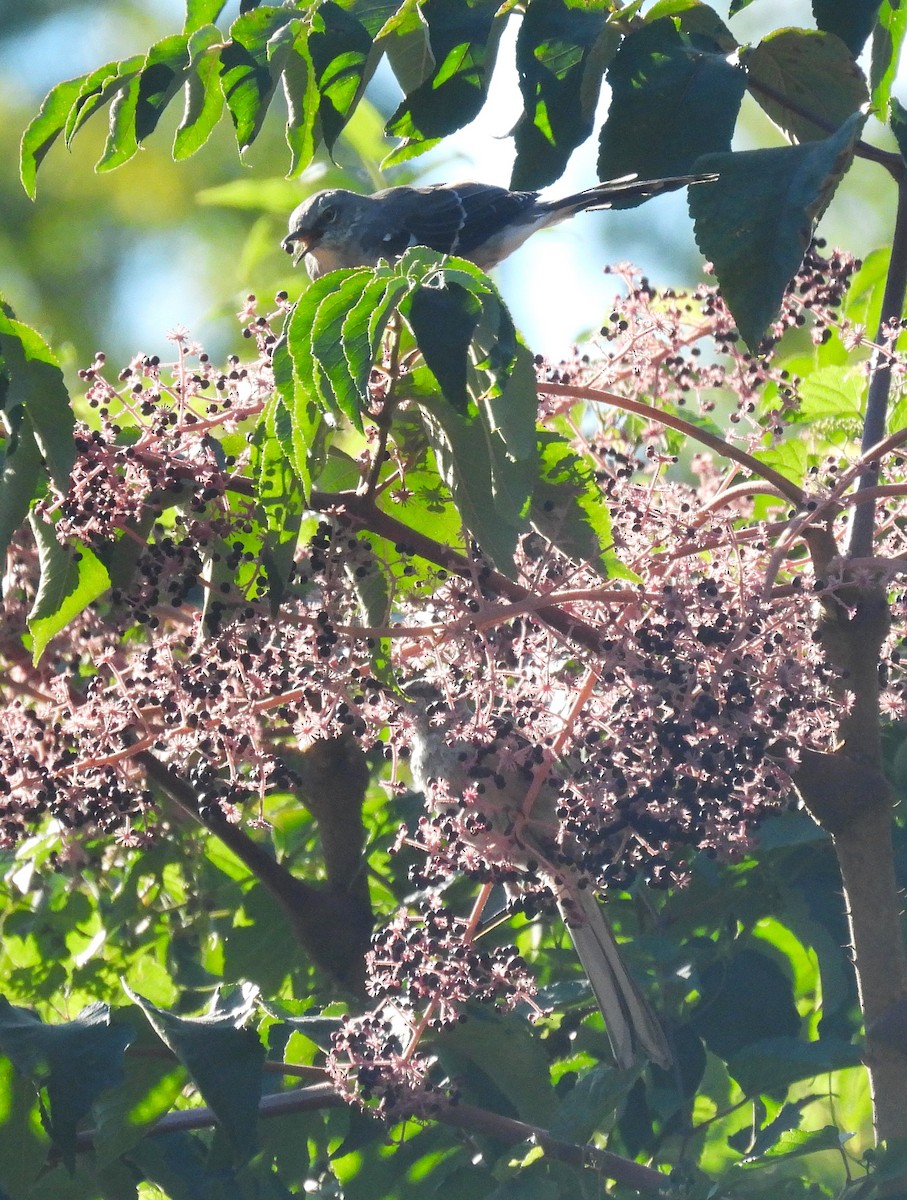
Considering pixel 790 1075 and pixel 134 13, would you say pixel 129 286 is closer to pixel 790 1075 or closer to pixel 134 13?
pixel 134 13

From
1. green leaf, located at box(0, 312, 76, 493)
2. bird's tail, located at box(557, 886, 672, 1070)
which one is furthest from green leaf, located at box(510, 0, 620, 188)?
bird's tail, located at box(557, 886, 672, 1070)

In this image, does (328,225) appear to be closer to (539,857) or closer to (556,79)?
(556,79)

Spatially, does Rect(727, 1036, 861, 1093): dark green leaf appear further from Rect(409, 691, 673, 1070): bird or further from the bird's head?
the bird's head

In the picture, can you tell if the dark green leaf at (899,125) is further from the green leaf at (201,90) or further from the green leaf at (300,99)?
the green leaf at (201,90)

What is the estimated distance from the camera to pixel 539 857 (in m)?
1.70

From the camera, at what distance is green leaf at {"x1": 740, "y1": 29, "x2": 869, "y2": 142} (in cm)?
156

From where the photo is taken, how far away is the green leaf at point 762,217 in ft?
4.18

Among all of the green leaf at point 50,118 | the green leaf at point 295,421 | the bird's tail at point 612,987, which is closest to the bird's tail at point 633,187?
the green leaf at point 295,421

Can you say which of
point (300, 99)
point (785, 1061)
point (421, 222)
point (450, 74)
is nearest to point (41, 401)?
point (300, 99)

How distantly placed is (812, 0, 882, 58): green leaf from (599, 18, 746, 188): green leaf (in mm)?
115

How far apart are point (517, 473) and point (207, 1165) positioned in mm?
1025

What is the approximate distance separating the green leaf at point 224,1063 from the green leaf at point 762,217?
0.98 m

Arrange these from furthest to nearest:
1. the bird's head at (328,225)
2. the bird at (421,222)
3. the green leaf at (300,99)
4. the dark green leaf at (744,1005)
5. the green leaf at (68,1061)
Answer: the bird's head at (328,225) → the bird at (421,222) → the dark green leaf at (744,1005) → the green leaf at (300,99) → the green leaf at (68,1061)

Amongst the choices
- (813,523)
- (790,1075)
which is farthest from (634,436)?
(790,1075)
